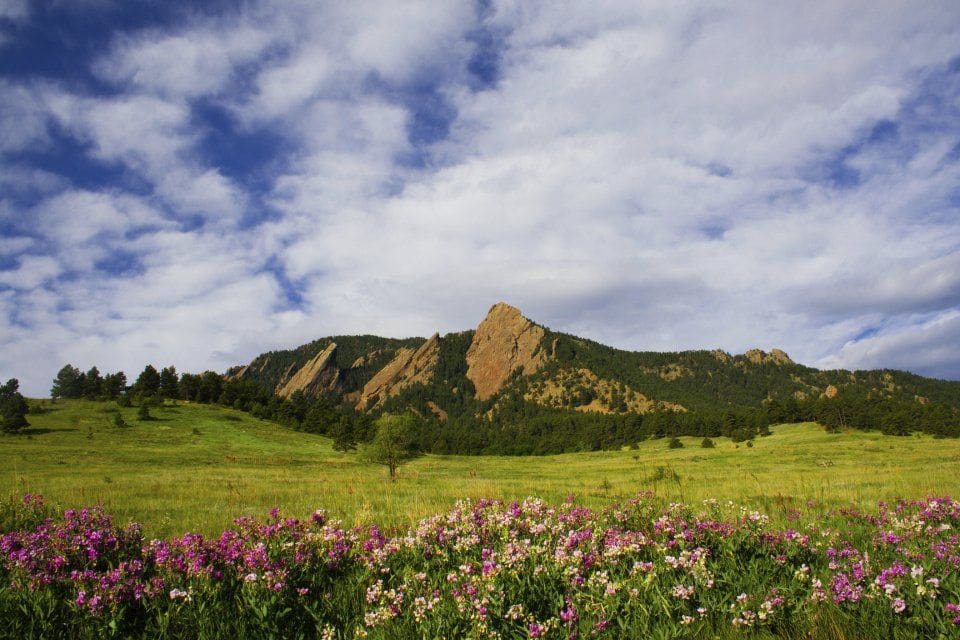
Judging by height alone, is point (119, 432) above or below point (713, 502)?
below

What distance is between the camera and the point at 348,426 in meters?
99.8

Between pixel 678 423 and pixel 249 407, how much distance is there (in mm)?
112095

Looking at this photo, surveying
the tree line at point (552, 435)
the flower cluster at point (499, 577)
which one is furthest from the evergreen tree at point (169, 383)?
the flower cluster at point (499, 577)

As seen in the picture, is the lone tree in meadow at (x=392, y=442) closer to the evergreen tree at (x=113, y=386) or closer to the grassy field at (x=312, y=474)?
the grassy field at (x=312, y=474)

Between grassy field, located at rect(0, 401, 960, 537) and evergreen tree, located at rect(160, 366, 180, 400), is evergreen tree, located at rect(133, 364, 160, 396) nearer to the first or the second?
evergreen tree, located at rect(160, 366, 180, 400)

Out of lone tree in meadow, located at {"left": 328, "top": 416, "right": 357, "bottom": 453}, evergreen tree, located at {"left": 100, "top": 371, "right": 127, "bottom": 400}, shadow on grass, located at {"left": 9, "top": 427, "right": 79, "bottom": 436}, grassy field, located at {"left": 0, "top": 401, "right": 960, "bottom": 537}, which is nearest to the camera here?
grassy field, located at {"left": 0, "top": 401, "right": 960, "bottom": 537}

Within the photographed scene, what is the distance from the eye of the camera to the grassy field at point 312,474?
13.0m

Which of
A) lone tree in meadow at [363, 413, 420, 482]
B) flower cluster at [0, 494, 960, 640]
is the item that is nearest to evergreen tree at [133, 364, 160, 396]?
lone tree in meadow at [363, 413, 420, 482]

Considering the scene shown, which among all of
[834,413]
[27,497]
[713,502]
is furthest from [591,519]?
[834,413]

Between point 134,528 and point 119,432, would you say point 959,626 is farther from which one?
point 119,432

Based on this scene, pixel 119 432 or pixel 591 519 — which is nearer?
pixel 591 519

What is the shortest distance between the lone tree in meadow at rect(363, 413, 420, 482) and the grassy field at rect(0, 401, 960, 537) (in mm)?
2121

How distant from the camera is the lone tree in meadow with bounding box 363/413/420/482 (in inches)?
1426

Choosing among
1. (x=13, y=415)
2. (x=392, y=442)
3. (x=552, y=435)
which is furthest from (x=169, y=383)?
(x=552, y=435)
